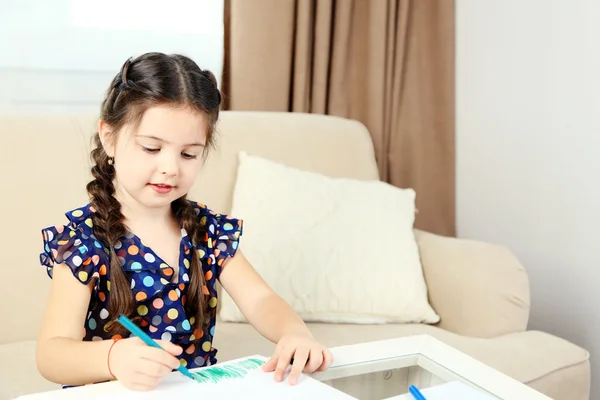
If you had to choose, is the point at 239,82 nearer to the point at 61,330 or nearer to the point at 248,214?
the point at 248,214

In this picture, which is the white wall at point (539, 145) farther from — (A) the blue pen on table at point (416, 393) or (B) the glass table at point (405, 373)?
(A) the blue pen on table at point (416, 393)

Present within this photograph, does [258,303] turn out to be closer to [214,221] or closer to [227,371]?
[214,221]

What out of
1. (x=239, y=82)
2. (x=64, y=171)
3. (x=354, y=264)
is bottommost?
(x=354, y=264)

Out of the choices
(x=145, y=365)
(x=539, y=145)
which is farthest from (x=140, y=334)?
(x=539, y=145)

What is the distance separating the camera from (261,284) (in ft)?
4.04

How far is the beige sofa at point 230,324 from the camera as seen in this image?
149 centimetres

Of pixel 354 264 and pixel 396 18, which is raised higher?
pixel 396 18

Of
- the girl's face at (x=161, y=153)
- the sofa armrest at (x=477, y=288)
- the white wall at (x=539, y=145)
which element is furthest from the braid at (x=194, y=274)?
the white wall at (x=539, y=145)

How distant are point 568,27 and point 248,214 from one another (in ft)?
3.21

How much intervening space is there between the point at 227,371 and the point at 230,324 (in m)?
0.79

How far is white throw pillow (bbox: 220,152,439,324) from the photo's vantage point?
169 cm

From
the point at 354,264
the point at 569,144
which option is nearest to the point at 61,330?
the point at 354,264

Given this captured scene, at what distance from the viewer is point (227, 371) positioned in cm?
88

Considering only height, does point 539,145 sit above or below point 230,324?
above
